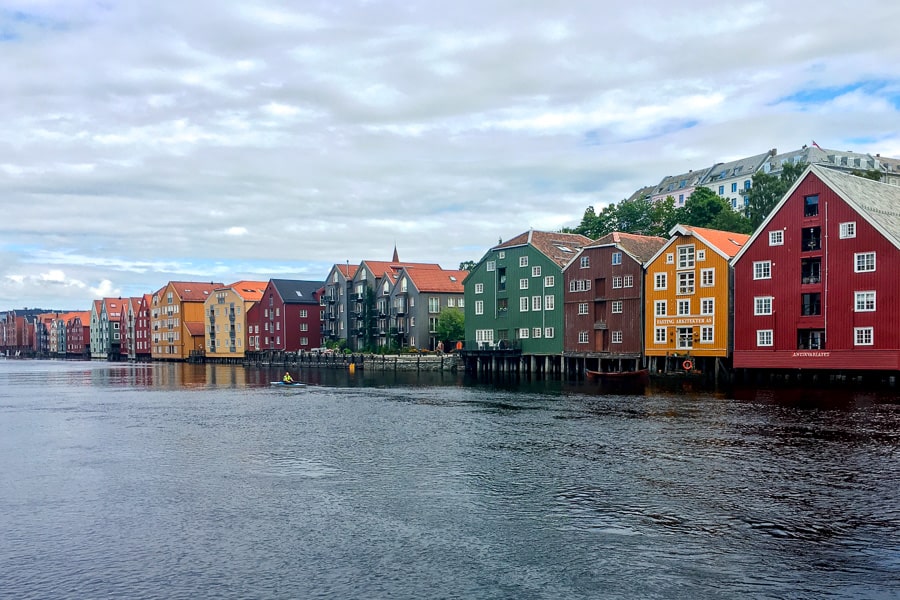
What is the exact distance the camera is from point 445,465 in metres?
29.6

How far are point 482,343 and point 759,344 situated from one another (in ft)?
117

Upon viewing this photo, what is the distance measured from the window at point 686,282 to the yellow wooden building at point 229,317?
91.0 meters

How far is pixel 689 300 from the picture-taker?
73.0 metres

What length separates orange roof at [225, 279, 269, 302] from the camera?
149m

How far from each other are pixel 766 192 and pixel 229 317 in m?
97.1

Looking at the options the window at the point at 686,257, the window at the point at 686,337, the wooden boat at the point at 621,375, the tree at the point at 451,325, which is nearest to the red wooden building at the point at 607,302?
the wooden boat at the point at 621,375

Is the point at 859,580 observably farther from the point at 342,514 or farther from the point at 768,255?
the point at 768,255

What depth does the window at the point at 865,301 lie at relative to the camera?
58938 millimetres

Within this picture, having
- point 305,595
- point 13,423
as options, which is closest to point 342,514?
point 305,595

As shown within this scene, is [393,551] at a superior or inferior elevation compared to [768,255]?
inferior

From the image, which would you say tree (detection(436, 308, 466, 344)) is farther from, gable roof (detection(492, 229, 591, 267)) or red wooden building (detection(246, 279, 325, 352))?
red wooden building (detection(246, 279, 325, 352))

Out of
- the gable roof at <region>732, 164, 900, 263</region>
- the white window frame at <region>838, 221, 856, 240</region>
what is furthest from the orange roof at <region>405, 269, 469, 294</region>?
the white window frame at <region>838, 221, 856, 240</region>

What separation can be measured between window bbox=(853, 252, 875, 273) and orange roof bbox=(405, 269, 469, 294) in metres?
59.2

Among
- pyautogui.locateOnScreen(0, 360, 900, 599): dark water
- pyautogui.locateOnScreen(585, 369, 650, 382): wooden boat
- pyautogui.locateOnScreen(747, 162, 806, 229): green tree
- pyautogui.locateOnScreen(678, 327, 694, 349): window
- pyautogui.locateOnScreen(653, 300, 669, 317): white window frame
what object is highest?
pyautogui.locateOnScreen(747, 162, 806, 229): green tree
